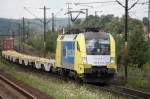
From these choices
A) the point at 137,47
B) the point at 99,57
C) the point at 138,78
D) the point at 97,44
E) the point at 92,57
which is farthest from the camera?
the point at 137,47

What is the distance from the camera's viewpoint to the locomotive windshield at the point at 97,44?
92.7 feet

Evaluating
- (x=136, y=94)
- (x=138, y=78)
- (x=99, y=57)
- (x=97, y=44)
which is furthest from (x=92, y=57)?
(x=138, y=78)

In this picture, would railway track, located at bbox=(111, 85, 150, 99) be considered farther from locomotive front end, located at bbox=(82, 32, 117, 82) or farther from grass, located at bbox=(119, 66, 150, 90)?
A: grass, located at bbox=(119, 66, 150, 90)

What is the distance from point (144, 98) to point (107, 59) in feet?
19.8

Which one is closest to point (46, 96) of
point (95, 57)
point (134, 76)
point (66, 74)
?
point (95, 57)

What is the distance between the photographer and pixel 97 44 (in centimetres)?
2844

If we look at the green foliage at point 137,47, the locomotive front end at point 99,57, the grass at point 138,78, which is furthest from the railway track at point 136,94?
the green foliage at point 137,47

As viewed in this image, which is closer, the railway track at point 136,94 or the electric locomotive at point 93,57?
the railway track at point 136,94

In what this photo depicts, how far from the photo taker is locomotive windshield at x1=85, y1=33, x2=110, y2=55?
28250mm

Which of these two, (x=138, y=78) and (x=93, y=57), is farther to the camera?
(x=138, y=78)

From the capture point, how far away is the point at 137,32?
4903 centimetres

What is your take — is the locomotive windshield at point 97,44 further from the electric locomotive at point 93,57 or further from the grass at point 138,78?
the grass at point 138,78

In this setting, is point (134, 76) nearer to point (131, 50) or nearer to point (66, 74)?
point (66, 74)

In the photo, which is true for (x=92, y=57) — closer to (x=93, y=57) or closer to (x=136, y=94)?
(x=93, y=57)
